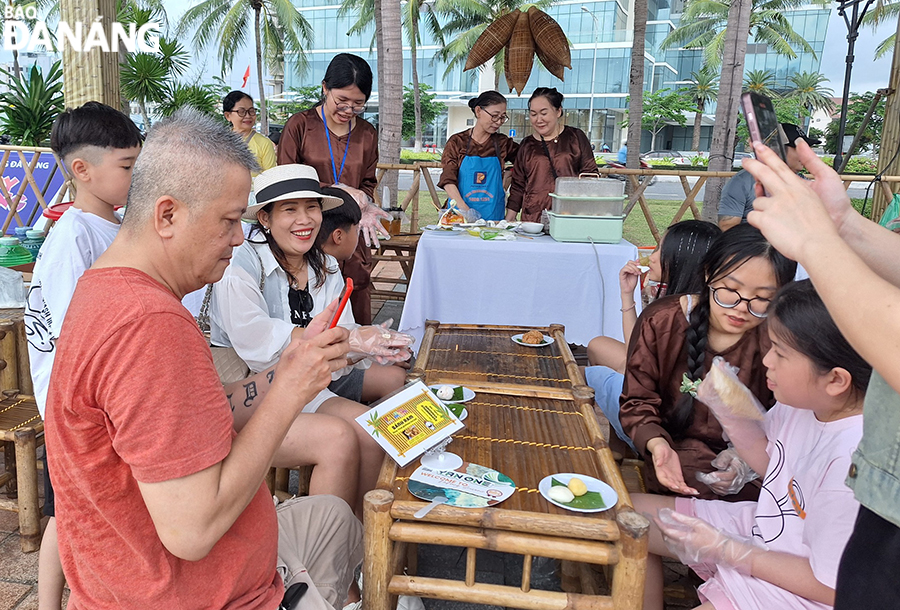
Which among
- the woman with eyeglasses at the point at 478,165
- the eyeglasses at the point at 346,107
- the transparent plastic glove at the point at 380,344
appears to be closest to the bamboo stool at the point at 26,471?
the transparent plastic glove at the point at 380,344

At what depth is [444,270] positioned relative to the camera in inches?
157

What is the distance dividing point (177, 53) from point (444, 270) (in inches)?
565

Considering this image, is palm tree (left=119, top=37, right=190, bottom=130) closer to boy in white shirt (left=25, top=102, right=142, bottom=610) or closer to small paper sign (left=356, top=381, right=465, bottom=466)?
boy in white shirt (left=25, top=102, right=142, bottom=610)

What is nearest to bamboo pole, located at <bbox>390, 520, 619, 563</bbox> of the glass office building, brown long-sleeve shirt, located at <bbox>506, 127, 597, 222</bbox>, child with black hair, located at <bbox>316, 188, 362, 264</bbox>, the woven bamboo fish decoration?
child with black hair, located at <bbox>316, 188, 362, 264</bbox>

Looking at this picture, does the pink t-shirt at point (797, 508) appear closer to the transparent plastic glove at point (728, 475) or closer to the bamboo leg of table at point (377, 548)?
the transparent plastic glove at point (728, 475)

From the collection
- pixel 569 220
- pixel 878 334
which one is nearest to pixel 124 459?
pixel 878 334

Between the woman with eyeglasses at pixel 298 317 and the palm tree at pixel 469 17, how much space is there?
88.0ft

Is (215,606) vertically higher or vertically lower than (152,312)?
lower

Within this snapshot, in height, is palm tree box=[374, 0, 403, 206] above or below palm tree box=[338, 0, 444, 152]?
below

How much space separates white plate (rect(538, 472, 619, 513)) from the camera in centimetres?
147

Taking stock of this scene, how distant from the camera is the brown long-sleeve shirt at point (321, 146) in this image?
13.1ft

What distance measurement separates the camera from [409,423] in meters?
1.78

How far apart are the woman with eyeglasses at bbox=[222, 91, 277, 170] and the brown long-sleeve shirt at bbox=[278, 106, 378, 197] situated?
1.93m

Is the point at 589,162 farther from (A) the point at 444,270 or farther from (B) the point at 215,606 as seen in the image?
(B) the point at 215,606
